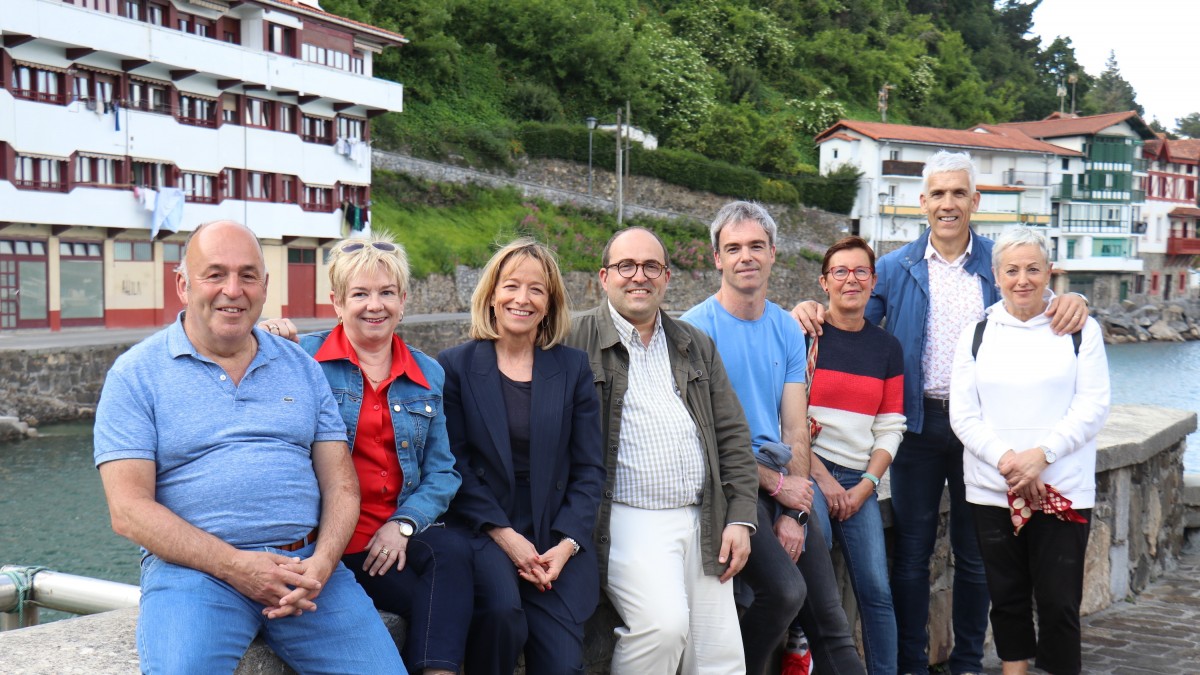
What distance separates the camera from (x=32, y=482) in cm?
1546

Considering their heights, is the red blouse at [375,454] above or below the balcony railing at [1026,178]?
below

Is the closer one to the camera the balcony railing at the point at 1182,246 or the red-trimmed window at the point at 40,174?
the red-trimmed window at the point at 40,174

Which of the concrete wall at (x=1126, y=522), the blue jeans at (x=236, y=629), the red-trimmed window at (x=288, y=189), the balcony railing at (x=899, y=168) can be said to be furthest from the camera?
the balcony railing at (x=899, y=168)

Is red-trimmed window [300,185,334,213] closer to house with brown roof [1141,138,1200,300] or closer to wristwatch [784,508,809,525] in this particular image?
wristwatch [784,508,809,525]

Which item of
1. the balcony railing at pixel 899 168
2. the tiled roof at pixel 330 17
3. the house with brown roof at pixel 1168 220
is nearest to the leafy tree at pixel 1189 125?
the house with brown roof at pixel 1168 220

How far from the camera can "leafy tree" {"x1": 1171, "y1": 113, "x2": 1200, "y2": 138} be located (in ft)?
340

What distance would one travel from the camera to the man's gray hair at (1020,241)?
381 cm

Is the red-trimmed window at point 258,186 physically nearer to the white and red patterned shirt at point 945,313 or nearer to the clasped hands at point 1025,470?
the white and red patterned shirt at point 945,313

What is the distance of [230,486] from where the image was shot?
2.50 m

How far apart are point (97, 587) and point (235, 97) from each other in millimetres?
24479

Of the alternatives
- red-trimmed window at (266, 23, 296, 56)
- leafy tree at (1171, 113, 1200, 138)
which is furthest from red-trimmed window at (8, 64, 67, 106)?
leafy tree at (1171, 113, 1200, 138)

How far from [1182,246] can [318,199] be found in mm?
51035

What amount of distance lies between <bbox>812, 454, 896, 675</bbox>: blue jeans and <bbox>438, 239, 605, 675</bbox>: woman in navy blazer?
113 cm

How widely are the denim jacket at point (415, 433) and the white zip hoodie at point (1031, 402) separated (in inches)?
76.5
